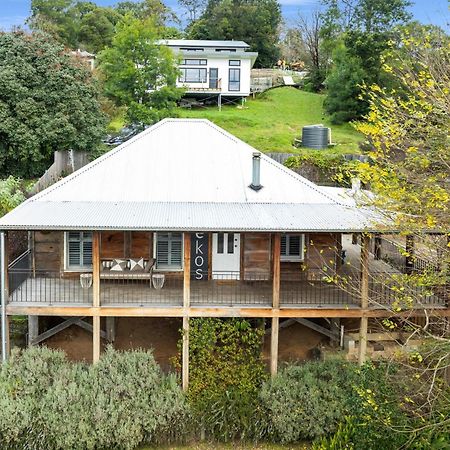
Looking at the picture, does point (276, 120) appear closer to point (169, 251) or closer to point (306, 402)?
point (169, 251)

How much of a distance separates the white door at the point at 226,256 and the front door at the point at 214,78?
33.4 metres

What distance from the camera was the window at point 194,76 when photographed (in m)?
51.1

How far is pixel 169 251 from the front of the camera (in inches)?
796

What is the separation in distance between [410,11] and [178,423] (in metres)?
50.7

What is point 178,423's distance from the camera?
16.1m

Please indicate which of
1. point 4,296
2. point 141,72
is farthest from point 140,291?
point 141,72

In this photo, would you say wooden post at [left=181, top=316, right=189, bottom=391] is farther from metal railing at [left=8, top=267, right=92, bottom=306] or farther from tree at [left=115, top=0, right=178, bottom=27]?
tree at [left=115, top=0, right=178, bottom=27]

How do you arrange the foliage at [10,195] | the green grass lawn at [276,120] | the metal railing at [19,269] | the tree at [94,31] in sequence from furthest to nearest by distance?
the tree at [94,31]
the green grass lawn at [276,120]
the foliage at [10,195]
the metal railing at [19,269]

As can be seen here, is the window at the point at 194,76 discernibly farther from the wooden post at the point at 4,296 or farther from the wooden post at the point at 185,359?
the wooden post at the point at 185,359

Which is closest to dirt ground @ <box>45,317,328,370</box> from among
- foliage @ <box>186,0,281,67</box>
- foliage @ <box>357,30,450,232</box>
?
foliage @ <box>357,30,450,232</box>

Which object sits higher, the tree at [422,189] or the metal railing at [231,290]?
the tree at [422,189]

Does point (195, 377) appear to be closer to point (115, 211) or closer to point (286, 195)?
point (115, 211)

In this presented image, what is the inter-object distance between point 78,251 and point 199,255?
4.09 meters

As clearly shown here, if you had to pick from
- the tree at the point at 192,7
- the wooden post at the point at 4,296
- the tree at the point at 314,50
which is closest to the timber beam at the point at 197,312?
the wooden post at the point at 4,296
